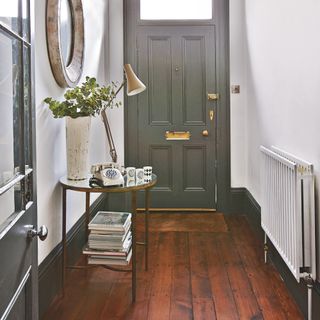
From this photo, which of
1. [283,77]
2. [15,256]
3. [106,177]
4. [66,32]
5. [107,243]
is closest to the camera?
[15,256]

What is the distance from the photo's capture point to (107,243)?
7.82 ft

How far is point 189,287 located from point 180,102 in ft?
7.31

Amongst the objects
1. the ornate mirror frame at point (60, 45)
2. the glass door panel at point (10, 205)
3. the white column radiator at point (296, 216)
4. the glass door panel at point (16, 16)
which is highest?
the ornate mirror frame at point (60, 45)

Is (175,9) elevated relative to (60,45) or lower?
elevated

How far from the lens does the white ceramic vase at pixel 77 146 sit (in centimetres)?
230

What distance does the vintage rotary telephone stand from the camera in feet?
7.32

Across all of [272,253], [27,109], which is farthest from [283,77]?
[27,109]

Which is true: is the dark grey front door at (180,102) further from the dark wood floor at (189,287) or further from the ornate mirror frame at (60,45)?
the ornate mirror frame at (60,45)

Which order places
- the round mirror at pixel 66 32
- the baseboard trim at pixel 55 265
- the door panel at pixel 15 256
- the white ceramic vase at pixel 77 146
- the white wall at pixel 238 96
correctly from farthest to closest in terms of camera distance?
the white wall at pixel 238 96 → the round mirror at pixel 66 32 → the white ceramic vase at pixel 77 146 → the baseboard trim at pixel 55 265 → the door panel at pixel 15 256

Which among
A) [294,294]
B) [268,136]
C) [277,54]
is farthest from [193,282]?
[277,54]

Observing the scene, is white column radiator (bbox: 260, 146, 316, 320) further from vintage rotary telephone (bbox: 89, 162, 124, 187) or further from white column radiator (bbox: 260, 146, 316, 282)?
vintage rotary telephone (bbox: 89, 162, 124, 187)

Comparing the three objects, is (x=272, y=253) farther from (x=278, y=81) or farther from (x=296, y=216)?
(x=278, y=81)

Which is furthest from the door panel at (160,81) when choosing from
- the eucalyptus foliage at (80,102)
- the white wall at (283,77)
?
the eucalyptus foliage at (80,102)

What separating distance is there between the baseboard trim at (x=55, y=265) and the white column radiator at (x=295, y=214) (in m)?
1.26
